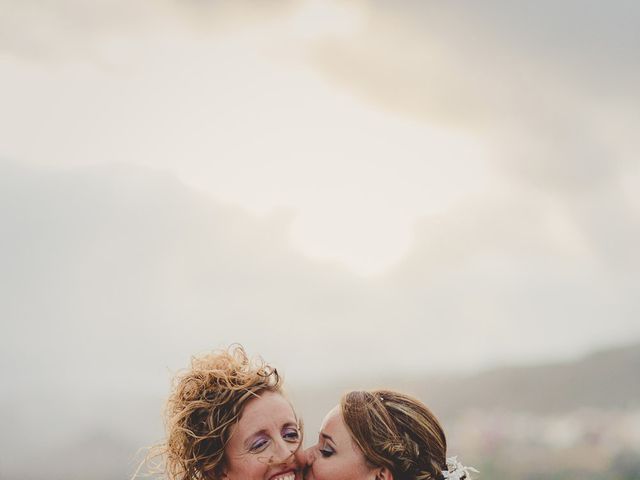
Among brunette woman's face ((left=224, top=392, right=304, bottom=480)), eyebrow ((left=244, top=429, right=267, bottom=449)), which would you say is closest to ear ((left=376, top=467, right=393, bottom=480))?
brunette woman's face ((left=224, top=392, right=304, bottom=480))

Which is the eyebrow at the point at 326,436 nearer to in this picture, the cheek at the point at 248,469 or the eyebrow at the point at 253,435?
the eyebrow at the point at 253,435

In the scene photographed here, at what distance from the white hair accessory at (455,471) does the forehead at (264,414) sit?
142 centimetres

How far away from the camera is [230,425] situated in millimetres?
8039

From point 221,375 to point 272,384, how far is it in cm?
48

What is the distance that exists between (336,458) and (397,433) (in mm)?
557

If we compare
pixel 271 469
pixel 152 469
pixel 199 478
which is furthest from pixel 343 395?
pixel 152 469

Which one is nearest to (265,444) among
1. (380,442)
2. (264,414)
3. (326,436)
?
(264,414)

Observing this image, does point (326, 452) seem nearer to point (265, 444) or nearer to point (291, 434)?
point (291, 434)

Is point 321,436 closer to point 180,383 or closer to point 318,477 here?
point 318,477

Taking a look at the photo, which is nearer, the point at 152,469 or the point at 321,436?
the point at 321,436

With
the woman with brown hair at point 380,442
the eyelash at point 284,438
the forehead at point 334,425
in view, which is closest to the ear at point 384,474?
the woman with brown hair at point 380,442

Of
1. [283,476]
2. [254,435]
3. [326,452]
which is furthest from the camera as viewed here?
[254,435]

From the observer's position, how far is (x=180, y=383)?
28.5ft

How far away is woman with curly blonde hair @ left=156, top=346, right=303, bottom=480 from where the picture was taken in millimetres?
7727
